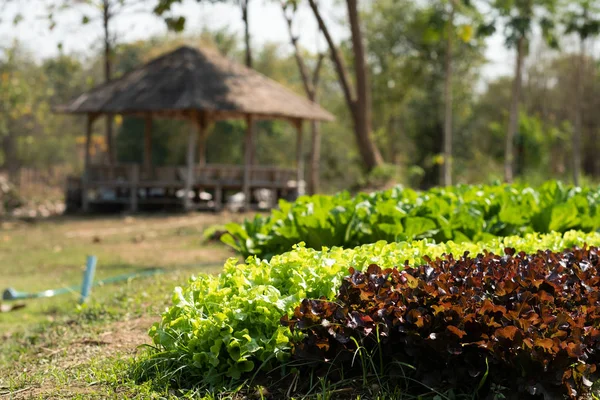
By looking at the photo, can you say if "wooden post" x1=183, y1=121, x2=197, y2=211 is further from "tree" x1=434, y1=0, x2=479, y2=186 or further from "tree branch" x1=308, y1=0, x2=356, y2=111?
"tree" x1=434, y1=0, x2=479, y2=186

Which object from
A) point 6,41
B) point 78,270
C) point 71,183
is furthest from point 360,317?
point 6,41

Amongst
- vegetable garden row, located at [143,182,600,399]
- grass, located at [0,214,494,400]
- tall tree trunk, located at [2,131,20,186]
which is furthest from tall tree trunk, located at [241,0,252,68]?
vegetable garden row, located at [143,182,600,399]

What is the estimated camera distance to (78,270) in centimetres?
1258

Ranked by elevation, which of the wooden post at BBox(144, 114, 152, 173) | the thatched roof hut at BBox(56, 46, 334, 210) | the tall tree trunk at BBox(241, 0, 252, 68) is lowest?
the wooden post at BBox(144, 114, 152, 173)

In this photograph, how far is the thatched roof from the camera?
21.7 m

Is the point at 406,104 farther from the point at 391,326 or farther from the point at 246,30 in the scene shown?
the point at 391,326

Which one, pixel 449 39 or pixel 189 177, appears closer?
pixel 189 177

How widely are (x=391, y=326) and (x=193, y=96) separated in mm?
18208

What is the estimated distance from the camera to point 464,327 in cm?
397

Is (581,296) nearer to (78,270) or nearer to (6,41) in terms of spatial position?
(78,270)

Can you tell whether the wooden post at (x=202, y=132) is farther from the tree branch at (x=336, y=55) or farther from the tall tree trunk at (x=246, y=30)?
the tree branch at (x=336, y=55)

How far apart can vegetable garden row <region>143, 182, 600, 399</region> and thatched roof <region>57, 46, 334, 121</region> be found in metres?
16.9

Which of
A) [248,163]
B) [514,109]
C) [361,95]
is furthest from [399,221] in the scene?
[514,109]

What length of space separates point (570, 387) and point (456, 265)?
1.27 m
